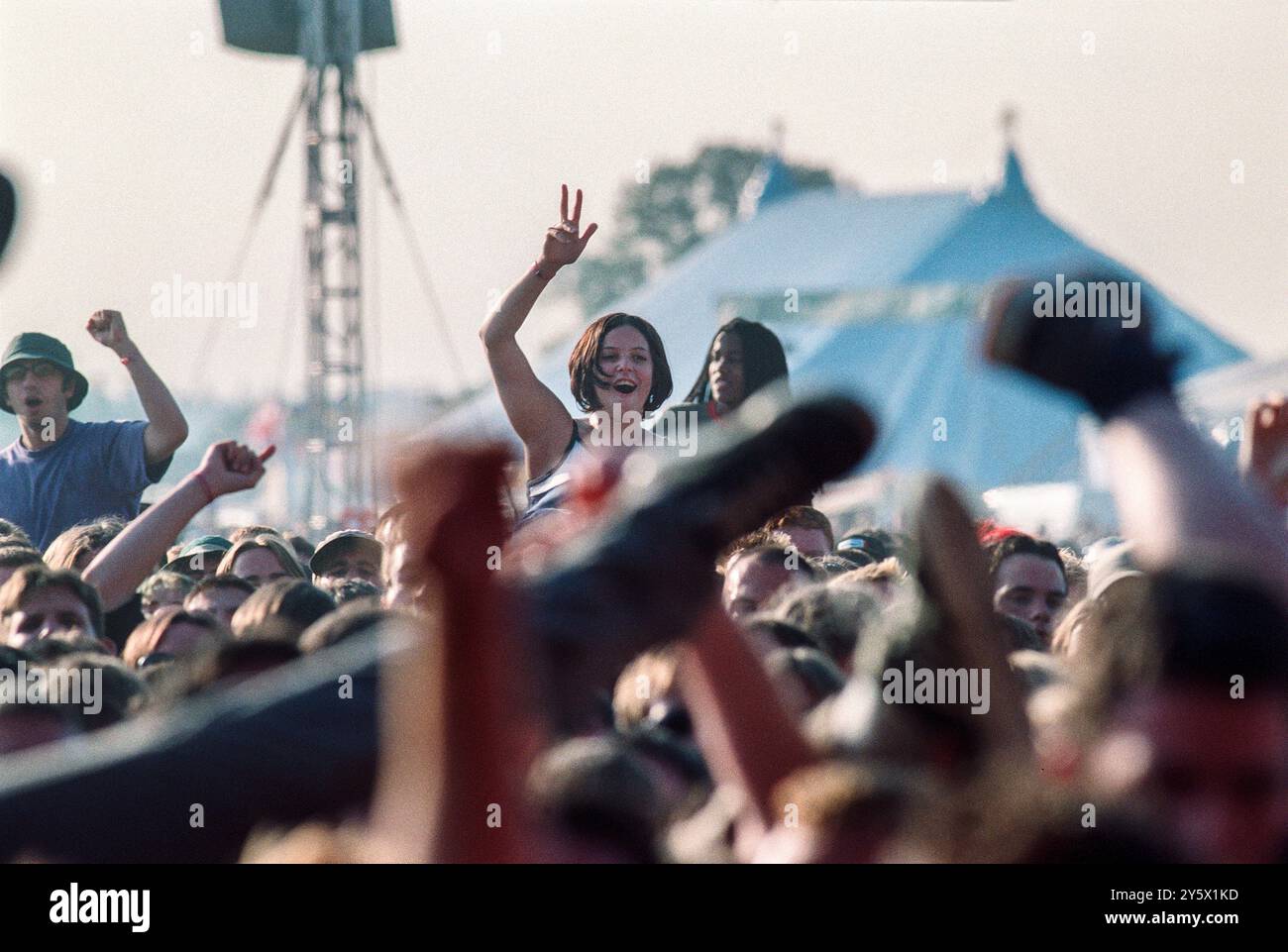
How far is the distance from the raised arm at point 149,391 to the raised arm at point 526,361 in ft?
3.25

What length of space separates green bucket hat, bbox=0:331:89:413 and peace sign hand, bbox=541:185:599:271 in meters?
1.58

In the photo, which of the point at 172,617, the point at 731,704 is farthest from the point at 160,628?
the point at 731,704

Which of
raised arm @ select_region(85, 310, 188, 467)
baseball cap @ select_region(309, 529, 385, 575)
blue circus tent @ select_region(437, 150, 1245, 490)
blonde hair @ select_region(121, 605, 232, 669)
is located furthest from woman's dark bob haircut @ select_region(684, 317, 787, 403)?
blue circus tent @ select_region(437, 150, 1245, 490)

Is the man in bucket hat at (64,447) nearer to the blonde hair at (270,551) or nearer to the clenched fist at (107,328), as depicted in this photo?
the clenched fist at (107,328)

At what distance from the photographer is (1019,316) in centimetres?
159

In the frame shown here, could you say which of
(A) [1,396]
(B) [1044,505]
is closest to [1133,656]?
(A) [1,396]

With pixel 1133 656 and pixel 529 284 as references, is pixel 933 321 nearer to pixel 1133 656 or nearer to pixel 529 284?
pixel 529 284

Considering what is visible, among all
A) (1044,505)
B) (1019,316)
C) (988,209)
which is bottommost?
(1044,505)

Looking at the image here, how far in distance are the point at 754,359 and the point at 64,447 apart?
1777mm

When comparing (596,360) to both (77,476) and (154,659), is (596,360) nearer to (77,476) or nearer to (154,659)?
(154,659)

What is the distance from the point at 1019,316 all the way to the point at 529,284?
248 cm

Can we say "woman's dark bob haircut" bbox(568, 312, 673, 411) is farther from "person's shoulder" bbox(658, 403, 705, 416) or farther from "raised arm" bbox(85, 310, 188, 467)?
"raised arm" bbox(85, 310, 188, 467)

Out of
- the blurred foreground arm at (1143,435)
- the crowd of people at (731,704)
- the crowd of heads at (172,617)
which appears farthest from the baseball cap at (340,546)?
the blurred foreground arm at (1143,435)

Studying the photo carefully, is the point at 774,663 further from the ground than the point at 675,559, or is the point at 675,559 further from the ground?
the point at 675,559
